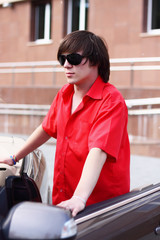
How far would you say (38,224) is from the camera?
1016mm

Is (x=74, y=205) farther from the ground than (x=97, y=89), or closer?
closer

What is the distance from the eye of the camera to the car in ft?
3.34

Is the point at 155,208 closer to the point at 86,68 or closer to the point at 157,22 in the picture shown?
the point at 86,68

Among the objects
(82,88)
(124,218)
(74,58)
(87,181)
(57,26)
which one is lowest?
(124,218)

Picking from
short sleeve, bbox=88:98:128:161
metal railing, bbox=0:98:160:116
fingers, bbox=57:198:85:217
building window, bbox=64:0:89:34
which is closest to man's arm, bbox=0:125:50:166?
short sleeve, bbox=88:98:128:161

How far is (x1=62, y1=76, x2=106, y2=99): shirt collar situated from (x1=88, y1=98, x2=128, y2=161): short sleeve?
7cm

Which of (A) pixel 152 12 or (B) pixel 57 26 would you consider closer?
(B) pixel 57 26

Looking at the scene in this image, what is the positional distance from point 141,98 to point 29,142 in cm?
356

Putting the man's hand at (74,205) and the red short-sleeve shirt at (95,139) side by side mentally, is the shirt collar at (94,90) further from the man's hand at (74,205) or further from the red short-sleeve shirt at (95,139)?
the man's hand at (74,205)

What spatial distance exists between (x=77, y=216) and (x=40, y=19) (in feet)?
10.8

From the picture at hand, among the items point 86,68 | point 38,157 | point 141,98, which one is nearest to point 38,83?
point 141,98

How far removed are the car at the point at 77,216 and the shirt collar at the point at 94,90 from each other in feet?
1.30

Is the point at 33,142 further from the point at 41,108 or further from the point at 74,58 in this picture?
the point at 41,108

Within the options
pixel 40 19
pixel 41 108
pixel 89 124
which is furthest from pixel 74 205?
pixel 41 108
